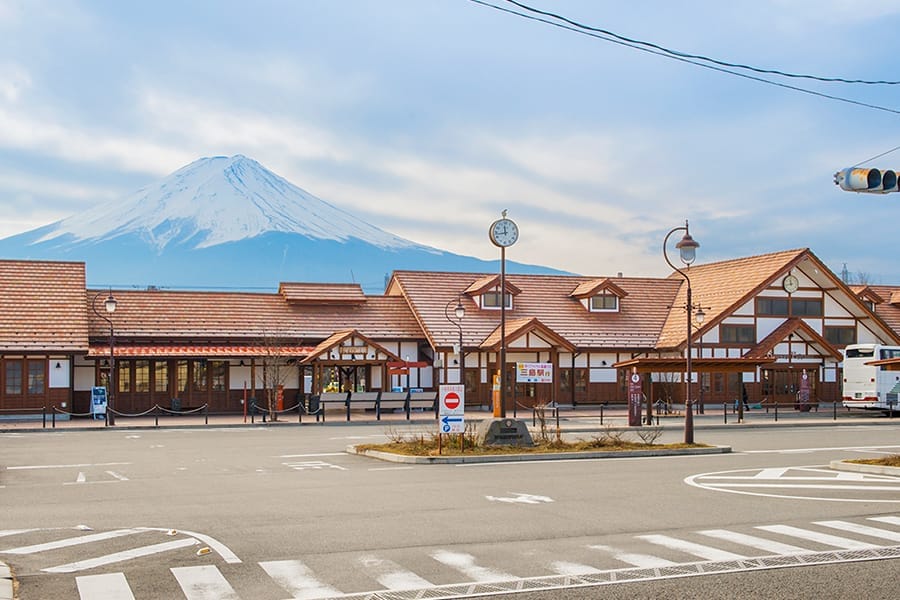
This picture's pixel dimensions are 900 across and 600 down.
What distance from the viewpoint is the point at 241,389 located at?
45156 mm

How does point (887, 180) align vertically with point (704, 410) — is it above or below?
above

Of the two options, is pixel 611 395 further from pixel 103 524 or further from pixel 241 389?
pixel 103 524

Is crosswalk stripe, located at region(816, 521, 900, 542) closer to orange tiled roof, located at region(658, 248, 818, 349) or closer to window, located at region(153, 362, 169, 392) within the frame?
window, located at region(153, 362, 169, 392)

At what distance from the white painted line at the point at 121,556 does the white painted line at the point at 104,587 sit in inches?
20.4

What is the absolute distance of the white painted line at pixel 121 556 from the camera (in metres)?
10.6

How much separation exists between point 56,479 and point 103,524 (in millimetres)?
6738

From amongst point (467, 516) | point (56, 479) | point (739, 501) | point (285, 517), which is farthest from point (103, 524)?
point (739, 501)

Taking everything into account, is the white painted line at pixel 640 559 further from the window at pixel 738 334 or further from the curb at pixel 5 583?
the window at pixel 738 334

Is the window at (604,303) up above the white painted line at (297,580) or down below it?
above

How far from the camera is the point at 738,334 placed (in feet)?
170

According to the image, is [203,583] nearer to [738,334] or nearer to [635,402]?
[635,402]

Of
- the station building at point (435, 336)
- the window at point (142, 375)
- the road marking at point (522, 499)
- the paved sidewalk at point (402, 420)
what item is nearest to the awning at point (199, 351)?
the station building at point (435, 336)

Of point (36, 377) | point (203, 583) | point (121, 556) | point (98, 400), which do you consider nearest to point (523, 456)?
point (121, 556)

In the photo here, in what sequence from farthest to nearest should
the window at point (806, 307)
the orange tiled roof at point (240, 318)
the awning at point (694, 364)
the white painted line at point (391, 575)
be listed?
1. the window at point (806, 307)
2. the orange tiled roof at point (240, 318)
3. the awning at point (694, 364)
4. the white painted line at point (391, 575)
